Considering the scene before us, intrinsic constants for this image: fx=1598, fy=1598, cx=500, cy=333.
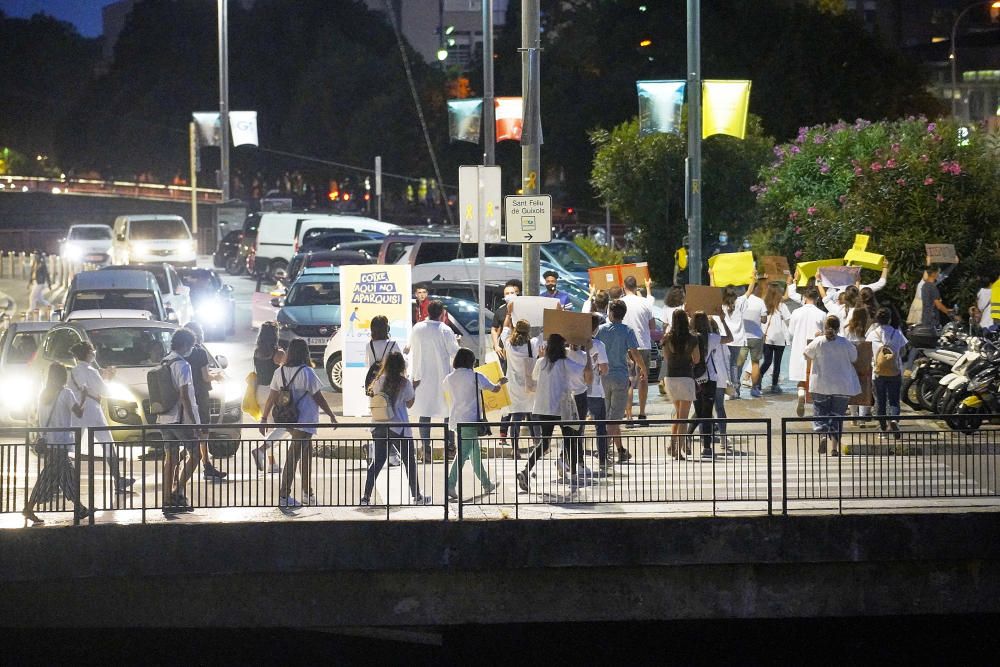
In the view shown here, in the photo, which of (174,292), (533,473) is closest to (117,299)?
(174,292)

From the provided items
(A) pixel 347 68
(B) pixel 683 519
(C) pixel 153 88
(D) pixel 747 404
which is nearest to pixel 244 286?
(D) pixel 747 404

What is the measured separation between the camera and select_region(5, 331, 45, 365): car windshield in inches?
760

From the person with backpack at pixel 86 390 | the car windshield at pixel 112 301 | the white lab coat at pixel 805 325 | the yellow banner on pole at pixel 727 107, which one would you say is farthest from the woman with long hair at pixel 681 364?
the car windshield at pixel 112 301

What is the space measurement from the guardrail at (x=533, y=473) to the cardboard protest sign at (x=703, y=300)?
4.90 meters

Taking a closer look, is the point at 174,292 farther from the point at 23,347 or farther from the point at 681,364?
the point at 681,364

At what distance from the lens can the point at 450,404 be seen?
45.5 ft

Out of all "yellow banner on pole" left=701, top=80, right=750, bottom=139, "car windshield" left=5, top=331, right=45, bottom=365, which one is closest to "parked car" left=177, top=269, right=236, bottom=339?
"car windshield" left=5, top=331, right=45, bottom=365

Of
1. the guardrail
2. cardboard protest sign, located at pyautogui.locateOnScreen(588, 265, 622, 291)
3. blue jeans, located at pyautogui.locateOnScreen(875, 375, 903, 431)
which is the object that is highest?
cardboard protest sign, located at pyautogui.locateOnScreen(588, 265, 622, 291)

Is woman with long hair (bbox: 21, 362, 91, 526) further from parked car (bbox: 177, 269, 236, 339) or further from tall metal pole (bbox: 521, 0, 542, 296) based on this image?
parked car (bbox: 177, 269, 236, 339)

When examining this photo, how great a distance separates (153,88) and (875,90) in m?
56.2

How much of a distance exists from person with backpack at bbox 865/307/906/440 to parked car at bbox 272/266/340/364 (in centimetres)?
876

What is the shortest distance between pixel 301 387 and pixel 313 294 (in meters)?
11.3

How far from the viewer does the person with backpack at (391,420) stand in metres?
12.5

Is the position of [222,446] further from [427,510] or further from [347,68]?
[347,68]
